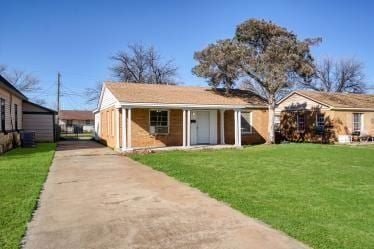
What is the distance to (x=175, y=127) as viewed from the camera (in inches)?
783

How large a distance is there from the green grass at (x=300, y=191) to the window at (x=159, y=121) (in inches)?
221

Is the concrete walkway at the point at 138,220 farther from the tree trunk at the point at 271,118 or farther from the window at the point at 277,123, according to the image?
the window at the point at 277,123

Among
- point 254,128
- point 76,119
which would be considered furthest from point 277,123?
point 76,119

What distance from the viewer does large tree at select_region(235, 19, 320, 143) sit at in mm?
20812

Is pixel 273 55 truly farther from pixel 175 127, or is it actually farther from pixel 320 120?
pixel 320 120

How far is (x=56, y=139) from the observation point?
27688mm

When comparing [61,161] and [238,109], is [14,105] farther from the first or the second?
[238,109]

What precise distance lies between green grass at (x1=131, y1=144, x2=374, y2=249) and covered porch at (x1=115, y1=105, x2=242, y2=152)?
16.6 ft

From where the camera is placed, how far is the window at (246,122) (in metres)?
22.4

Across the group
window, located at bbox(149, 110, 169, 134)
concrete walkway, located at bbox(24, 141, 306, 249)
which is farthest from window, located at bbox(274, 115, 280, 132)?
concrete walkway, located at bbox(24, 141, 306, 249)

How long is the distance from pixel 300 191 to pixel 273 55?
46.8 feet

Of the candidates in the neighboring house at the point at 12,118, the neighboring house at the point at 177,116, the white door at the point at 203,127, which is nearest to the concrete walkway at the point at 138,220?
the neighboring house at the point at 177,116

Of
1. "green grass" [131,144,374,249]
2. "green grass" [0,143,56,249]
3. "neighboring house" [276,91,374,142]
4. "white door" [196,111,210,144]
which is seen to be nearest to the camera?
"green grass" [0,143,56,249]

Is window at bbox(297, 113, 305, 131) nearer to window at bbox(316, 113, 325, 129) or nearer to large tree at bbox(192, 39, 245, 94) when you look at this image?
window at bbox(316, 113, 325, 129)
